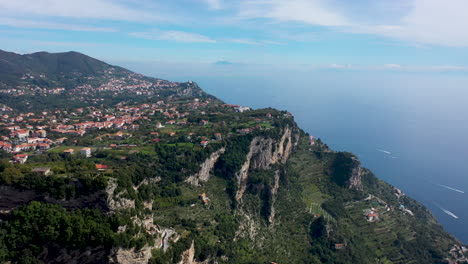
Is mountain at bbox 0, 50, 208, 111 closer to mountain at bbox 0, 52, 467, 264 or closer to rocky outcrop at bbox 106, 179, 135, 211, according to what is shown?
mountain at bbox 0, 52, 467, 264

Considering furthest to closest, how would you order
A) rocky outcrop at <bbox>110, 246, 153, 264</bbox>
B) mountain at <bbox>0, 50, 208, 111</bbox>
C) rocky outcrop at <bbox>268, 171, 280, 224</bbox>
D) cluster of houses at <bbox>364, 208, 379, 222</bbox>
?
mountain at <bbox>0, 50, 208, 111</bbox>
cluster of houses at <bbox>364, 208, 379, 222</bbox>
rocky outcrop at <bbox>268, 171, 280, 224</bbox>
rocky outcrop at <bbox>110, 246, 153, 264</bbox>

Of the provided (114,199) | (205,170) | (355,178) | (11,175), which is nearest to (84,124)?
(205,170)

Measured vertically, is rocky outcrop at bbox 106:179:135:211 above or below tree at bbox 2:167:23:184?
below

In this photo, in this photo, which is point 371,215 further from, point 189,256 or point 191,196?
point 189,256

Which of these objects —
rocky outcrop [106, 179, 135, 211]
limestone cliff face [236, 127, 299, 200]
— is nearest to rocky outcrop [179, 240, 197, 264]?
rocky outcrop [106, 179, 135, 211]

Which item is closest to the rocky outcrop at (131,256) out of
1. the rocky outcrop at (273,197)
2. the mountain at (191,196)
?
the mountain at (191,196)

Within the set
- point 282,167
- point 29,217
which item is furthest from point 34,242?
point 282,167

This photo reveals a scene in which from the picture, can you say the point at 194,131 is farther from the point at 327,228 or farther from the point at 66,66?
the point at 66,66
